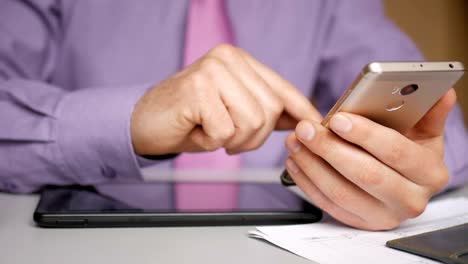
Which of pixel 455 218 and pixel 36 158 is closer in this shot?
pixel 455 218

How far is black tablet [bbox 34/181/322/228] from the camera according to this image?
18.6 inches

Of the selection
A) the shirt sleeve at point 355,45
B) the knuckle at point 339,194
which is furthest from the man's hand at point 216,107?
the shirt sleeve at point 355,45

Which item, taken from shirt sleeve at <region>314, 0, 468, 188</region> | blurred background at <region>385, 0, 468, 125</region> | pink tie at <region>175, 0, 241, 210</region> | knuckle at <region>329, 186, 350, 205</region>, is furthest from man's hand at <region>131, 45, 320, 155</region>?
blurred background at <region>385, 0, 468, 125</region>

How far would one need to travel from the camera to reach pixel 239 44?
90cm

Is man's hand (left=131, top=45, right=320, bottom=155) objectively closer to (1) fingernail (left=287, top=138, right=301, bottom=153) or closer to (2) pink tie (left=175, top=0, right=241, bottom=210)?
(1) fingernail (left=287, top=138, right=301, bottom=153)

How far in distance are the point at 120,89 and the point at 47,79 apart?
0.94 ft

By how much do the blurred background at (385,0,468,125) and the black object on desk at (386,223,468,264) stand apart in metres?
1.12

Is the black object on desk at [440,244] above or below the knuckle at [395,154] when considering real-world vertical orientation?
below

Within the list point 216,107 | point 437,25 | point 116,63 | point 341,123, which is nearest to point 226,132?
point 216,107

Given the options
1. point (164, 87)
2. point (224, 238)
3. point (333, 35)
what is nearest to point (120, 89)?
point (164, 87)

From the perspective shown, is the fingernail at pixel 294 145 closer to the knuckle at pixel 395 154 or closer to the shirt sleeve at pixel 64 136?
the knuckle at pixel 395 154

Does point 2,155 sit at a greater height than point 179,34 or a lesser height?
lesser

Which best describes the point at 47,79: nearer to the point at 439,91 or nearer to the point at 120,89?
the point at 120,89

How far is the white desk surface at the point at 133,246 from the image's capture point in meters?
0.40
